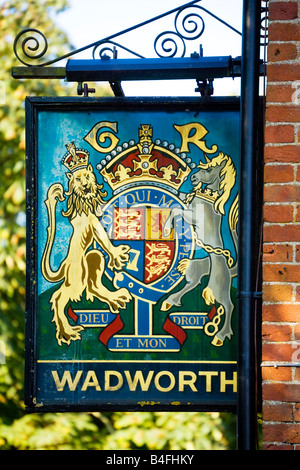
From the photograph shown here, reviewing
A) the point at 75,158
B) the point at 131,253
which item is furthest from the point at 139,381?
the point at 75,158

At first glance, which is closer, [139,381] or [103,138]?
[139,381]

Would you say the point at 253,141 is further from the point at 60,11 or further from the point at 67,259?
the point at 60,11

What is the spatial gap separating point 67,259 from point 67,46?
13.9ft

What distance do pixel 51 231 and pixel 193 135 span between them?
80 centimetres

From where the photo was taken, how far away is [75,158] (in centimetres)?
263

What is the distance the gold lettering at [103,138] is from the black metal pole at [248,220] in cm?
61

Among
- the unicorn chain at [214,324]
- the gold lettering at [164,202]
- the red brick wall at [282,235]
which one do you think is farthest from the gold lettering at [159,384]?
the gold lettering at [164,202]

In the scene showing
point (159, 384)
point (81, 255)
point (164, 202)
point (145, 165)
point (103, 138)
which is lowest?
point (159, 384)

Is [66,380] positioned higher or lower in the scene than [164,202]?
lower

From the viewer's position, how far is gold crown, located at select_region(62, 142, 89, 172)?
2627 millimetres

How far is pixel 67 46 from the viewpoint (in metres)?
6.16

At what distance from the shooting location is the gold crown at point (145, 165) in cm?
260

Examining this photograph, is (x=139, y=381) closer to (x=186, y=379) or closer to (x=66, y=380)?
(x=186, y=379)

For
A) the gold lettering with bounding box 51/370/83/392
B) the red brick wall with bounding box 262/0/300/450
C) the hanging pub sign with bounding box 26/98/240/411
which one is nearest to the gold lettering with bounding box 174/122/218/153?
the hanging pub sign with bounding box 26/98/240/411
